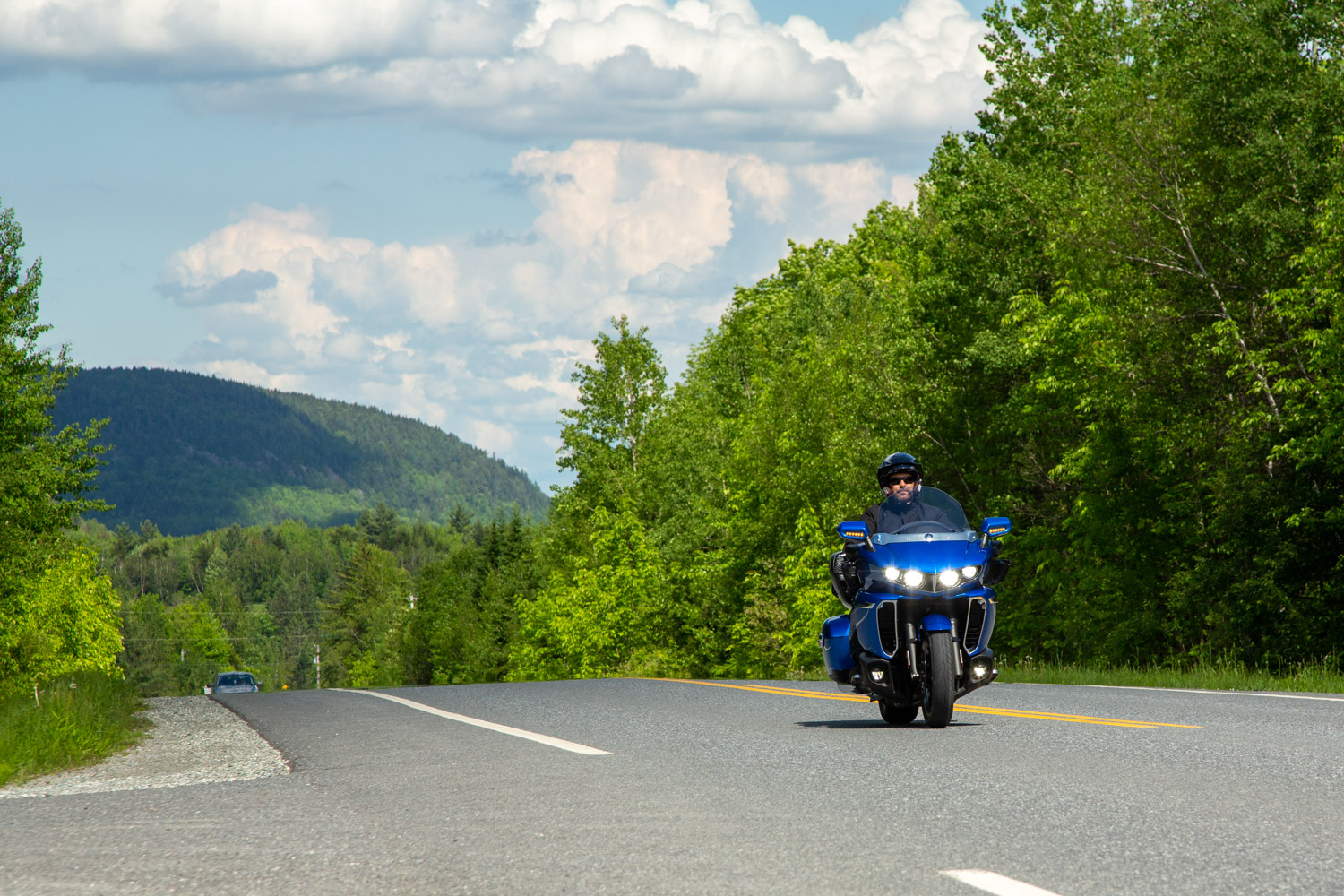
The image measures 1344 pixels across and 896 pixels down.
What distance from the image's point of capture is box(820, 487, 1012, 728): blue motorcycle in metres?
8.95

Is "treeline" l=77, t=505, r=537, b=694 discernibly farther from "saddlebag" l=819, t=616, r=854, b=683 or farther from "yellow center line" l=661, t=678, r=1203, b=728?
"saddlebag" l=819, t=616, r=854, b=683

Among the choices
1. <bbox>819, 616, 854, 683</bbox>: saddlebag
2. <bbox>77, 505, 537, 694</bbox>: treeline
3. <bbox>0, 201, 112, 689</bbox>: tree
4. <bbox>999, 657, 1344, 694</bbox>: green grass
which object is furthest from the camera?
<bbox>77, 505, 537, 694</bbox>: treeline

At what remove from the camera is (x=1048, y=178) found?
31359 mm

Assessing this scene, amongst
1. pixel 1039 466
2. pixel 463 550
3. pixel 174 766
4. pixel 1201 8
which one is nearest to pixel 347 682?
pixel 463 550

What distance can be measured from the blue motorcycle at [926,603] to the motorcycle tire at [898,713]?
0.32 m

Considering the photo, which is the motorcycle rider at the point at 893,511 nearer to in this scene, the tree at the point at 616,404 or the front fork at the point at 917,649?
the front fork at the point at 917,649

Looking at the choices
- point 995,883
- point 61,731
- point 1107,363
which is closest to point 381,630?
point 1107,363

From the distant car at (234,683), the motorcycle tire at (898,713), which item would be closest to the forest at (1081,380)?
the distant car at (234,683)

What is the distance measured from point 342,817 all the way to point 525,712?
656cm

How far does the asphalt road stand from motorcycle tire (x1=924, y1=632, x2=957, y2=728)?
0.27 m

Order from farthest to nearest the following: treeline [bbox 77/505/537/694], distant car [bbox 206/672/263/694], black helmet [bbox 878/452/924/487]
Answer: treeline [bbox 77/505/537/694] < distant car [bbox 206/672/263/694] < black helmet [bbox 878/452/924/487]

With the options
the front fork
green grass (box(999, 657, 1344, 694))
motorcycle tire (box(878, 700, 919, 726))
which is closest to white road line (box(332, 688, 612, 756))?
the front fork

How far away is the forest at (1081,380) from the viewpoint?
22344 millimetres

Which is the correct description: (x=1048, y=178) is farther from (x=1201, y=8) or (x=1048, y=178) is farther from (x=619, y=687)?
(x=619, y=687)
